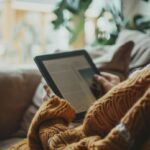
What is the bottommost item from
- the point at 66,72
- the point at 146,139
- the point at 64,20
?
the point at 146,139

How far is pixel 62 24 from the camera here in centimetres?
258

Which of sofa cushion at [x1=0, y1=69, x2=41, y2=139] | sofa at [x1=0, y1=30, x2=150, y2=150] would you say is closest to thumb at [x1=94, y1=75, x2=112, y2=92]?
sofa at [x1=0, y1=30, x2=150, y2=150]

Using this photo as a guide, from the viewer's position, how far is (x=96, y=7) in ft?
9.43

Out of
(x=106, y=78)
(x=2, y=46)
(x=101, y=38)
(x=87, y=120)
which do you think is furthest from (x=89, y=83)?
(x=2, y=46)

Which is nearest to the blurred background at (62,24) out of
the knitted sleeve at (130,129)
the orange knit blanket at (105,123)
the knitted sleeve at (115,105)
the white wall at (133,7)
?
the white wall at (133,7)

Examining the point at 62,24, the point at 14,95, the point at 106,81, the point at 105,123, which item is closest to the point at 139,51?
the point at 106,81

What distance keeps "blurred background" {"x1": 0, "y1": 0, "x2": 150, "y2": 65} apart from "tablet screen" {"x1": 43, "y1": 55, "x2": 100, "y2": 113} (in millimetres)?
894

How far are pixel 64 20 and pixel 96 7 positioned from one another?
0.39m

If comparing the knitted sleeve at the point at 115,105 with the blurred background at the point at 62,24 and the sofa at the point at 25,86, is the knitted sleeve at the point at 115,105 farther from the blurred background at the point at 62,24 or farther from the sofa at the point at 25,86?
the blurred background at the point at 62,24

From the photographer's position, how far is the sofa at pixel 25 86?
5.81 feet

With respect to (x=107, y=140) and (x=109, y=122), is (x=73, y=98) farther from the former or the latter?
(x=107, y=140)

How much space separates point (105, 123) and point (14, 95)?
101cm

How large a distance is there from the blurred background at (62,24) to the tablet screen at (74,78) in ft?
2.93

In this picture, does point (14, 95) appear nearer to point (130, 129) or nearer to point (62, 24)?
point (62, 24)
